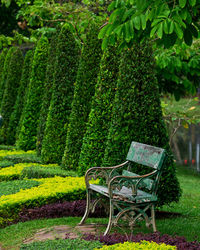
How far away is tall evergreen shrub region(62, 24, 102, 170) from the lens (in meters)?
8.11

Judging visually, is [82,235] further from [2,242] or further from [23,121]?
[23,121]

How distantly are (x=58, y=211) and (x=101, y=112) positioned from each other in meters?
2.24

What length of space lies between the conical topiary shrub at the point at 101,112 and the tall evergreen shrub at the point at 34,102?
A: 446cm

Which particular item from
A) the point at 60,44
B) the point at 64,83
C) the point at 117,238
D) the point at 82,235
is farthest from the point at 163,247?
the point at 60,44

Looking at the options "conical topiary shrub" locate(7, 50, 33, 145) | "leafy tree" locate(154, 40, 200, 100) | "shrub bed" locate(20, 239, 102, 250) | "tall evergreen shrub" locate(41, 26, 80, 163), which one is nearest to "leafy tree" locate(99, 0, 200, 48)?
"shrub bed" locate(20, 239, 102, 250)

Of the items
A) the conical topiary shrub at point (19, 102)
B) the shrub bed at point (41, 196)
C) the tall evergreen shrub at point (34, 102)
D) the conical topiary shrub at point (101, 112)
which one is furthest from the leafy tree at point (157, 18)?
the conical topiary shrub at point (19, 102)

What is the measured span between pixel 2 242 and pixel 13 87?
10.1 metres

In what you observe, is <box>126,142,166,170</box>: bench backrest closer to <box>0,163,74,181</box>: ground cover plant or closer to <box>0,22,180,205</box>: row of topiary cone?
<box>0,22,180,205</box>: row of topiary cone

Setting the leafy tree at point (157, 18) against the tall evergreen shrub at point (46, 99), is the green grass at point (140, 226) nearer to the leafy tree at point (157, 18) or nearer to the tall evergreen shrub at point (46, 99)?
the leafy tree at point (157, 18)

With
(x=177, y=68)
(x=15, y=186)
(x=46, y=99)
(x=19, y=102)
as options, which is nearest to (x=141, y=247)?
(x=15, y=186)

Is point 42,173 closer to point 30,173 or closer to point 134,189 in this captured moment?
point 30,173

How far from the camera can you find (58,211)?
588cm

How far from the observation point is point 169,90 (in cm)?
1052

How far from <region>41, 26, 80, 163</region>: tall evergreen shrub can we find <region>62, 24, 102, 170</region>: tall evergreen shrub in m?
0.84
